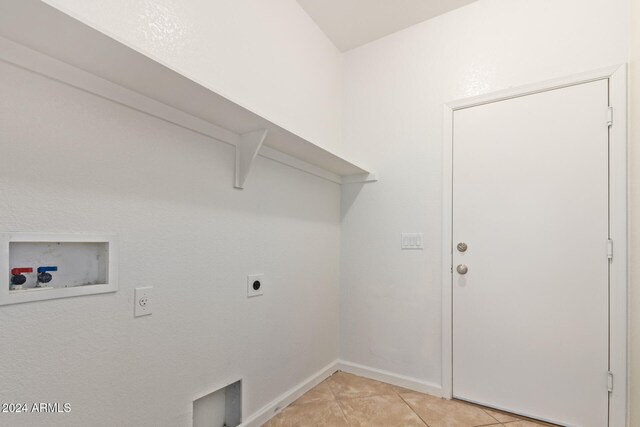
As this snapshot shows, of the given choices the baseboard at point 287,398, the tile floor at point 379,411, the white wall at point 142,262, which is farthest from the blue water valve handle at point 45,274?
the tile floor at point 379,411

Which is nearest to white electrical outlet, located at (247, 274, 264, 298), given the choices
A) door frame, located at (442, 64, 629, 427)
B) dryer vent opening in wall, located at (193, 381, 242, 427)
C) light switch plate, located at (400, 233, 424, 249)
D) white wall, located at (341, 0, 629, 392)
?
dryer vent opening in wall, located at (193, 381, 242, 427)

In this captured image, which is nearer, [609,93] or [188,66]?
[188,66]

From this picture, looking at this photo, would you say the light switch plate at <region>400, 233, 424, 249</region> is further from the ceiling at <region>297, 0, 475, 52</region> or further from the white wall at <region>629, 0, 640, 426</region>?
the ceiling at <region>297, 0, 475, 52</region>

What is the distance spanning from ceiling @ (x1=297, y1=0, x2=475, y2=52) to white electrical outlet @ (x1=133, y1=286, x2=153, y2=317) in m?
2.03

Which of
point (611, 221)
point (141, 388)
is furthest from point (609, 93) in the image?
point (141, 388)

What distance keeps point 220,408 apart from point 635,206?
2.30 m

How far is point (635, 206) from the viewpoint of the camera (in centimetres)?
156

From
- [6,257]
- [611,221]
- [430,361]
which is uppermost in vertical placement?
[611,221]

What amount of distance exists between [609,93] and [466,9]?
40.2 inches

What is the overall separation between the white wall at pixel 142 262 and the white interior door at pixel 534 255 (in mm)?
1152

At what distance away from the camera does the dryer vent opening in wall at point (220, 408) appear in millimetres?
1417

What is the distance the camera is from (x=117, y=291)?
3.62 ft

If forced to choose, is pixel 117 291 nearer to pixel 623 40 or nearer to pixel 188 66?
pixel 188 66

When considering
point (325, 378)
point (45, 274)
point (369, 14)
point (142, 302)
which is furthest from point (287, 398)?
point (369, 14)
